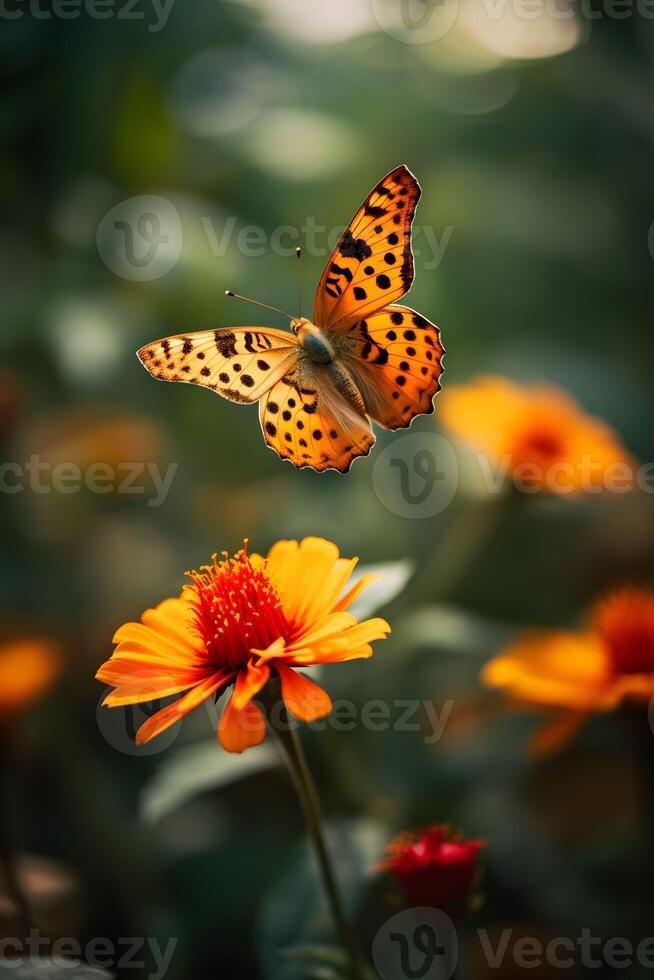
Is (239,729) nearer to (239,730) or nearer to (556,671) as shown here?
(239,730)

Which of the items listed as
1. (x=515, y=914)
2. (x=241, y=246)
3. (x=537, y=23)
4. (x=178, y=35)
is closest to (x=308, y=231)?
(x=241, y=246)

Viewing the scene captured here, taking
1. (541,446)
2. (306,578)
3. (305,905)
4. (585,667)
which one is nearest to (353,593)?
(306,578)

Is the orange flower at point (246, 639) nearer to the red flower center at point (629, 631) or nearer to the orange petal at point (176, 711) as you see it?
the orange petal at point (176, 711)

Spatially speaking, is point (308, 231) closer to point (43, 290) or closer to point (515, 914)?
point (43, 290)

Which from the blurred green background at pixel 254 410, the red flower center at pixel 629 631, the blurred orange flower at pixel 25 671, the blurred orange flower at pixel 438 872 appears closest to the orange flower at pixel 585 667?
the red flower center at pixel 629 631

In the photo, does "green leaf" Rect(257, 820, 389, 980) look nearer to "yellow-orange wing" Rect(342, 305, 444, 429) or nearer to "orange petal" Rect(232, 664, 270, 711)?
"orange petal" Rect(232, 664, 270, 711)

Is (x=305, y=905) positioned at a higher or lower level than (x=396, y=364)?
lower
